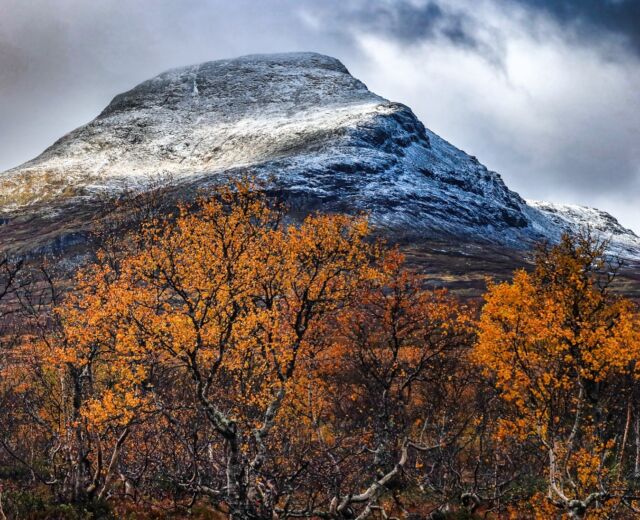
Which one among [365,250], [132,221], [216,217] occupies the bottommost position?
[365,250]

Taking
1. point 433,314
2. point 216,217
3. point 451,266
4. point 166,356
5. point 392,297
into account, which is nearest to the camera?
point 166,356

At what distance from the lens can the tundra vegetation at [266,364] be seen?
17703 mm

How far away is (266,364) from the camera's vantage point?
928 inches

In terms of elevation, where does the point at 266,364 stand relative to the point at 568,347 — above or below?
above

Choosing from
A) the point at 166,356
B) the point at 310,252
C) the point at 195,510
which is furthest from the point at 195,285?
the point at 195,510

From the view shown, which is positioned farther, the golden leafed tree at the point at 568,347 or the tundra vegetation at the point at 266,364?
the golden leafed tree at the point at 568,347

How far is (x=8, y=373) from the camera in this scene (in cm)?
3944

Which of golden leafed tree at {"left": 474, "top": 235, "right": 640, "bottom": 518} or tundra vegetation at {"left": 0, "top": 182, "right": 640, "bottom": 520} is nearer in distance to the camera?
tundra vegetation at {"left": 0, "top": 182, "right": 640, "bottom": 520}

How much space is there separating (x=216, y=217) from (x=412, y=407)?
31.1 meters

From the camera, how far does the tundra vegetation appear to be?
1770 centimetres

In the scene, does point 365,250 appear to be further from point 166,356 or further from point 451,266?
point 451,266

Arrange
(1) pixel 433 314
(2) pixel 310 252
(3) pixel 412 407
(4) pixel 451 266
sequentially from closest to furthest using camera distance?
(2) pixel 310 252 < (1) pixel 433 314 < (3) pixel 412 407 < (4) pixel 451 266

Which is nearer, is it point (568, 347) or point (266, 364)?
point (266, 364)

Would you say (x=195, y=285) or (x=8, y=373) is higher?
(x=195, y=285)
